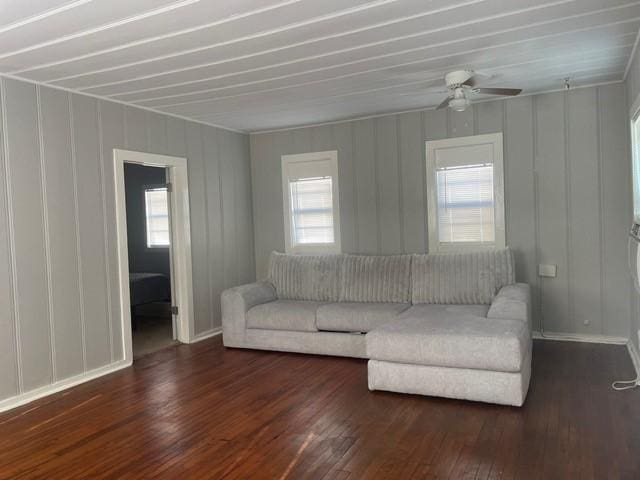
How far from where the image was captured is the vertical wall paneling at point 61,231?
3979 millimetres

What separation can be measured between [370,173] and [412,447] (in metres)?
3.43

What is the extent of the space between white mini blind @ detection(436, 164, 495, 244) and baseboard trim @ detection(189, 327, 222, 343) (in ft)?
8.77

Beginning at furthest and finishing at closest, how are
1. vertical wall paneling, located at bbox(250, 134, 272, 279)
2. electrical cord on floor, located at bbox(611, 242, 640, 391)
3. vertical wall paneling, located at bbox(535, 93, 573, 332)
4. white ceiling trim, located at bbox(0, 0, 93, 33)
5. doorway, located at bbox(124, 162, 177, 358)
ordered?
doorway, located at bbox(124, 162, 177, 358) < vertical wall paneling, located at bbox(250, 134, 272, 279) < vertical wall paneling, located at bbox(535, 93, 573, 332) < electrical cord on floor, located at bbox(611, 242, 640, 391) < white ceiling trim, located at bbox(0, 0, 93, 33)

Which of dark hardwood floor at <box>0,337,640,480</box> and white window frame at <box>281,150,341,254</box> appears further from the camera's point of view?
white window frame at <box>281,150,341,254</box>

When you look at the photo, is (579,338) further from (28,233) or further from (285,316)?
(28,233)

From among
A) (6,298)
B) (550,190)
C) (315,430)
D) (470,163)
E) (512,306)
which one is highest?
(470,163)

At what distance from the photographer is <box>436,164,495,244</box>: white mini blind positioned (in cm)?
510

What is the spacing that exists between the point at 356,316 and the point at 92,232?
7.79 ft

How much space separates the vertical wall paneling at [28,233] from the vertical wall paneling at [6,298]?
37 millimetres

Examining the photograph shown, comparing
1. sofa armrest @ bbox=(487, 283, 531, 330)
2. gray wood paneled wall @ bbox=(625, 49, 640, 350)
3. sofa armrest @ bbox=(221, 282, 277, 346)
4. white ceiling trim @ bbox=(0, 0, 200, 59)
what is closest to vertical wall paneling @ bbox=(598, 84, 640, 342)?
gray wood paneled wall @ bbox=(625, 49, 640, 350)

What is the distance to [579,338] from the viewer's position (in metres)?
4.82

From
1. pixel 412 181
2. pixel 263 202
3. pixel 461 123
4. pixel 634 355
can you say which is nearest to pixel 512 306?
pixel 634 355

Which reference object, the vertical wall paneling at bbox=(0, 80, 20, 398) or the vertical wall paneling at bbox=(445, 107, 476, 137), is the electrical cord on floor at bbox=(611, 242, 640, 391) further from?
the vertical wall paneling at bbox=(0, 80, 20, 398)

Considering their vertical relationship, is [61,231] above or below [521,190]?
below
